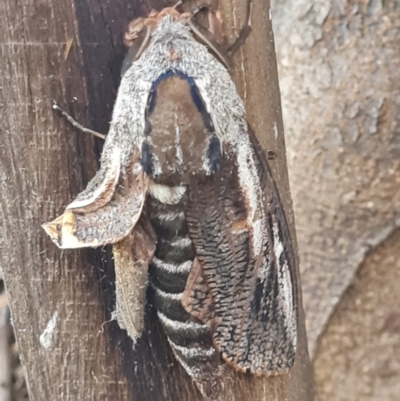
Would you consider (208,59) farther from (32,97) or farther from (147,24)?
Answer: (32,97)

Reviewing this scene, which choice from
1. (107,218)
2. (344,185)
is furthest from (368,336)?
(107,218)

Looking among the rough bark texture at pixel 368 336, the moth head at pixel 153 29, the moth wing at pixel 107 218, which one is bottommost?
the rough bark texture at pixel 368 336

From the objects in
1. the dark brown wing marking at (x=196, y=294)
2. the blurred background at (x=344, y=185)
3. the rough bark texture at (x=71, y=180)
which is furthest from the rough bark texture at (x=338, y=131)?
the dark brown wing marking at (x=196, y=294)

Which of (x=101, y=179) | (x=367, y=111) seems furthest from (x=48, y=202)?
(x=367, y=111)

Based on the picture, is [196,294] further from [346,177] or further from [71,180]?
[346,177]

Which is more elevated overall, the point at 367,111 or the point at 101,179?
the point at 367,111

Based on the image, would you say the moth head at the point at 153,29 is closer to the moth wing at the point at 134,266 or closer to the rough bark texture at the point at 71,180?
the rough bark texture at the point at 71,180

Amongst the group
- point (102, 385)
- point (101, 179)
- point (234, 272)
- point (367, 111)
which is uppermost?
point (367, 111)
